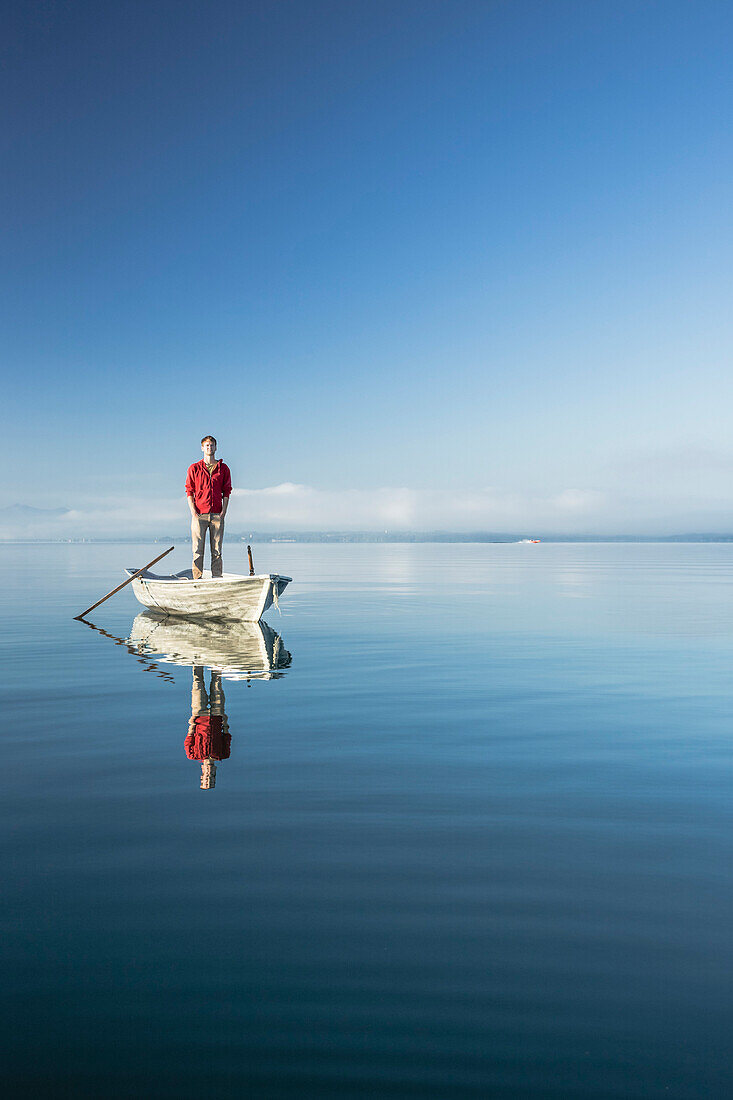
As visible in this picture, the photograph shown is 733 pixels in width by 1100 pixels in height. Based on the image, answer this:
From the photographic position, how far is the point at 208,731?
396 inches

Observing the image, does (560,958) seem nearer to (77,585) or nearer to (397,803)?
(397,803)

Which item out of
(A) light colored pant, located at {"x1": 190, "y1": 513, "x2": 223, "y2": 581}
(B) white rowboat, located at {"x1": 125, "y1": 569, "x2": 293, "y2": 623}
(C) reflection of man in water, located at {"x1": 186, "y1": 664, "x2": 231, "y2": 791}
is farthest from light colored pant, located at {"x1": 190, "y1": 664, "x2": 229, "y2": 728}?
(A) light colored pant, located at {"x1": 190, "y1": 513, "x2": 223, "y2": 581}

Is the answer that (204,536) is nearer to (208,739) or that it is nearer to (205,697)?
(205,697)

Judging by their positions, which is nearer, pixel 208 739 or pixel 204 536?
pixel 208 739

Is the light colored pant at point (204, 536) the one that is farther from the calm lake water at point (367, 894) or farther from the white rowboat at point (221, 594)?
the calm lake water at point (367, 894)

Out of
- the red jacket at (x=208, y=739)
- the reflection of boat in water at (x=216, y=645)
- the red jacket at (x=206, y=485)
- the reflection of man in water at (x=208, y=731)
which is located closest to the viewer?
the reflection of man in water at (x=208, y=731)

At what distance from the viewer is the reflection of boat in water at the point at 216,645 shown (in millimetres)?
15781

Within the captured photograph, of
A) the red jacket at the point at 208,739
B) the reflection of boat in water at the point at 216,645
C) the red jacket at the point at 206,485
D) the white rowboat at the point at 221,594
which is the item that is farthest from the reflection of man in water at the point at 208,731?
the red jacket at the point at 206,485

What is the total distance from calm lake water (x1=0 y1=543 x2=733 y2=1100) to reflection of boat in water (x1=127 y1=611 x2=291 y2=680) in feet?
9.54

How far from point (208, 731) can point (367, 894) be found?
540cm

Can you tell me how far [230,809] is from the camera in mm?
6961

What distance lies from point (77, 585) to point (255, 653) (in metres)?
26.5

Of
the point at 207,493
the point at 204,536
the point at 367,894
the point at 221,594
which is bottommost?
the point at 367,894

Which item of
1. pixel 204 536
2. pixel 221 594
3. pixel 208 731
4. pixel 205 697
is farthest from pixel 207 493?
pixel 208 731
